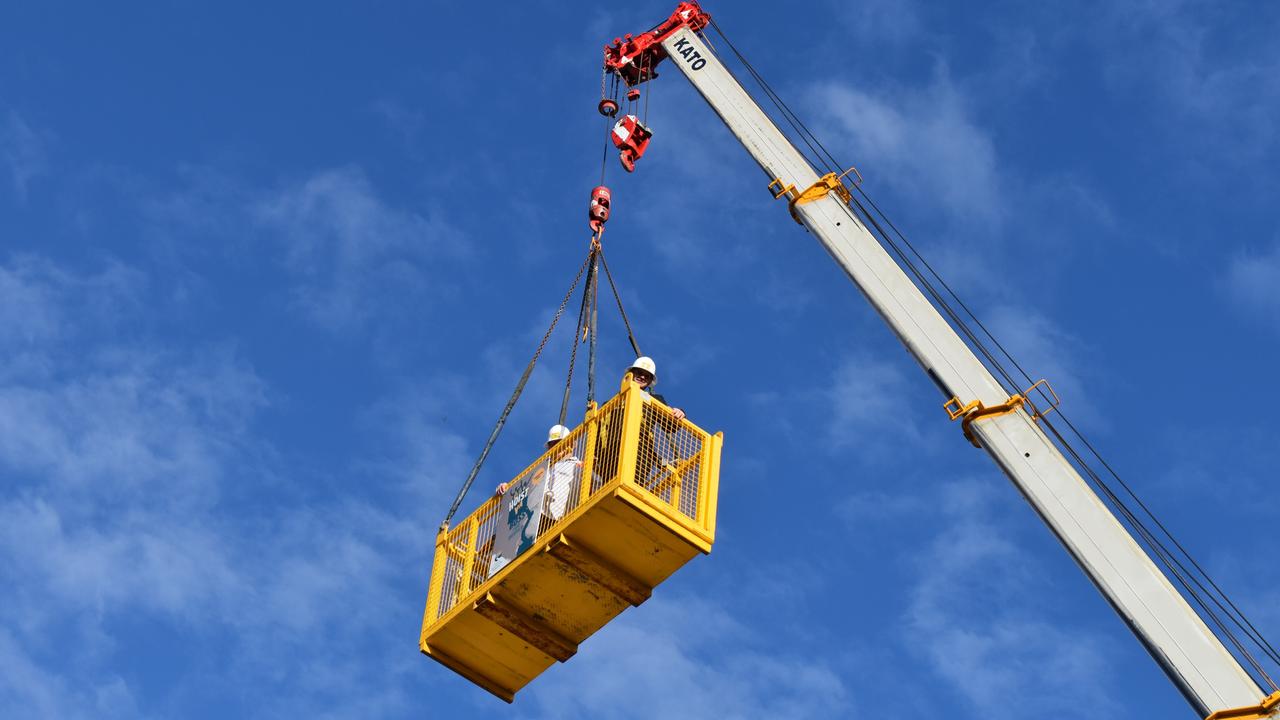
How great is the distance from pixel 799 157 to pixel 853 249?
2521mm

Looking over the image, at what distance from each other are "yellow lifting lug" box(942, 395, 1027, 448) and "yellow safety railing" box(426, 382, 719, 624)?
3.22 metres

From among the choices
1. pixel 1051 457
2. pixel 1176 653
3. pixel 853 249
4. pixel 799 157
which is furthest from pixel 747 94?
pixel 1176 653

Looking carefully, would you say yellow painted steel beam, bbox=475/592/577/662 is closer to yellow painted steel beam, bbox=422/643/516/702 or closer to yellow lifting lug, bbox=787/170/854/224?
yellow painted steel beam, bbox=422/643/516/702

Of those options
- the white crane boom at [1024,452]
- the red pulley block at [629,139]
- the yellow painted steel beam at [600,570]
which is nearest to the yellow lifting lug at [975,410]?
the white crane boom at [1024,452]

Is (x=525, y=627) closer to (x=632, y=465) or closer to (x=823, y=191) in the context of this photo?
(x=632, y=465)

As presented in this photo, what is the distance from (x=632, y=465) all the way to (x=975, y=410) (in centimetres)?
458

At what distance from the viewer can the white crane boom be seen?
723 inches

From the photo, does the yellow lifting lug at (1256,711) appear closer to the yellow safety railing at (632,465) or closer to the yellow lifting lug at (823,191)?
the yellow safety railing at (632,465)

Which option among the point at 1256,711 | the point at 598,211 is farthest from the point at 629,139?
the point at 1256,711

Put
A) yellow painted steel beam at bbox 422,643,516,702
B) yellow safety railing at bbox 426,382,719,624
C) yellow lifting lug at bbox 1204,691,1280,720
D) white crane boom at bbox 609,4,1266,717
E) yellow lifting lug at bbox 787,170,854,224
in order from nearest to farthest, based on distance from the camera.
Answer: yellow lifting lug at bbox 1204,691,1280,720
white crane boom at bbox 609,4,1266,717
yellow safety railing at bbox 426,382,719,624
yellow painted steel beam at bbox 422,643,516,702
yellow lifting lug at bbox 787,170,854,224

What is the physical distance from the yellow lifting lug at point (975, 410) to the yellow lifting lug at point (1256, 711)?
4781mm

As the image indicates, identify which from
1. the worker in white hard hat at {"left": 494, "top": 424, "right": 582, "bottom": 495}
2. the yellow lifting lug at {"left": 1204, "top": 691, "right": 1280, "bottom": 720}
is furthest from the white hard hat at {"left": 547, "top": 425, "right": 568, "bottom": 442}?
the yellow lifting lug at {"left": 1204, "top": 691, "right": 1280, "bottom": 720}

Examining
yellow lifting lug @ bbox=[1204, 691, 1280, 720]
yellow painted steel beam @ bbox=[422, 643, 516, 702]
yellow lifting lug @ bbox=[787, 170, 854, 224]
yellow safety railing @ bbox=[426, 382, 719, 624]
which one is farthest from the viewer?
yellow lifting lug @ bbox=[787, 170, 854, 224]

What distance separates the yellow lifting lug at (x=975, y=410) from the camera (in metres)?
21.4
